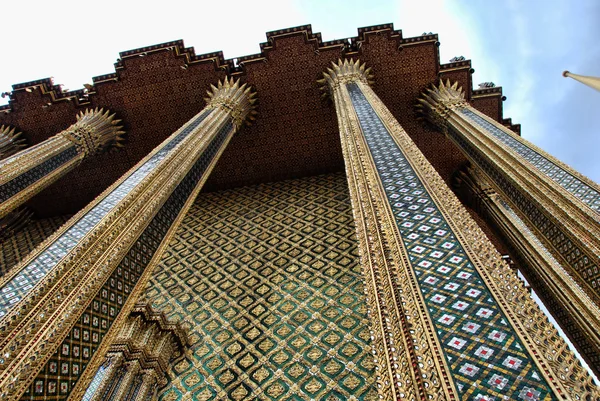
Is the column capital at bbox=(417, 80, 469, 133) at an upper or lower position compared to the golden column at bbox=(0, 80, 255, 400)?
upper

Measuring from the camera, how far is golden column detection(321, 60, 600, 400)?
7.51ft

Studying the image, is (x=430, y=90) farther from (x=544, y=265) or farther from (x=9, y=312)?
(x=9, y=312)

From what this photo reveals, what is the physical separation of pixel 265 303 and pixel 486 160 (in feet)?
10.3

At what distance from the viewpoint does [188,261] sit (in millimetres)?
7879

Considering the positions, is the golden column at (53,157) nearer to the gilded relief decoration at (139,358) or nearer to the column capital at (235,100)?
the column capital at (235,100)

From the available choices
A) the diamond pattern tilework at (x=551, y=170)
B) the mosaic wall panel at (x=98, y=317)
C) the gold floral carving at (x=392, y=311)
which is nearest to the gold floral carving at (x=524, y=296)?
the diamond pattern tilework at (x=551, y=170)

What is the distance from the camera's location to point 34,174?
22.6ft

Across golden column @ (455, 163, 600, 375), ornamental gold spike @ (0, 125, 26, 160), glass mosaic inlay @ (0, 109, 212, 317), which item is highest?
ornamental gold spike @ (0, 125, 26, 160)

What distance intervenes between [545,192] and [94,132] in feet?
22.0

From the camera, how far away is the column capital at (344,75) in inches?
323

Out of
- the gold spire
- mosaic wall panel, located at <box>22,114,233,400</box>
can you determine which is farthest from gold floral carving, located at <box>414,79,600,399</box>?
mosaic wall panel, located at <box>22,114,233,400</box>

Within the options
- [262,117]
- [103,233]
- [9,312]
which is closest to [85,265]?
[103,233]

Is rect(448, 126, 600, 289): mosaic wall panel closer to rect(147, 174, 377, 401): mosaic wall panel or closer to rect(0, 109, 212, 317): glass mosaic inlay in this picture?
rect(147, 174, 377, 401): mosaic wall panel

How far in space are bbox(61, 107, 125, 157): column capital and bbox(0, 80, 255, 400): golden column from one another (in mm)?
2666
